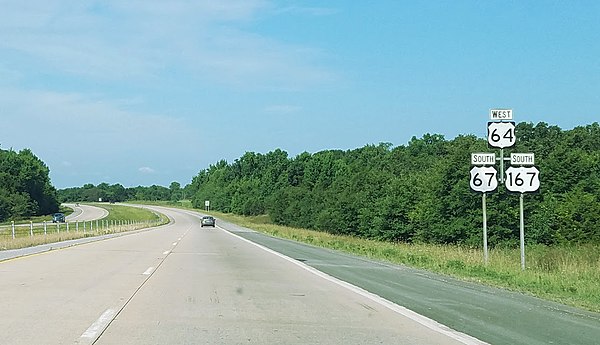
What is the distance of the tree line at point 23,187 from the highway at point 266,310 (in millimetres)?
116785

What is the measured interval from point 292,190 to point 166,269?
9058cm

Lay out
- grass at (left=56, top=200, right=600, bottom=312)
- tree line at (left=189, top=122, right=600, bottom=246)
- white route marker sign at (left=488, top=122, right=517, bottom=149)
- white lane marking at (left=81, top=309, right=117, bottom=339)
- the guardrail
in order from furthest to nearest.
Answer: tree line at (left=189, top=122, right=600, bottom=246) < the guardrail < white route marker sign at (left=488, top=122, right=517, bottom=149) < grass at (left=56, top=200, right=600, bottom=312) < white lane marking at (left=81, top=309, right=117, bottom=339)

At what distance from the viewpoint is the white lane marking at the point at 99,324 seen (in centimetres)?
917

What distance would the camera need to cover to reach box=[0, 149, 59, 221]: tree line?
127 m

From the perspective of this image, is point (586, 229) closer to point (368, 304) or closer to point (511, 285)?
point (511, 285)

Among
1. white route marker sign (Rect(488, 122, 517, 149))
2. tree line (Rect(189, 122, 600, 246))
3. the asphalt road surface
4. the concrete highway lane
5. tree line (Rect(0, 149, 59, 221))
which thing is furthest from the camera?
tree line (Rect(0, 149, 59, 221))

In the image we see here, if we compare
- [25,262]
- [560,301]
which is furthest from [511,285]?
[25,262]

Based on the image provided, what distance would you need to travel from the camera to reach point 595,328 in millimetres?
10297

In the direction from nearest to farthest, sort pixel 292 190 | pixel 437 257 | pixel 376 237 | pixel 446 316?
1. pixel 446 316
2. pixel 437 257
3. pixel 376 237
4. pixel 292 190

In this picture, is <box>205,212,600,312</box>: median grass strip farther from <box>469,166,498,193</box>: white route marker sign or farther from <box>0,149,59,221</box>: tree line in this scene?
<box>0,149,59,221</box>: tree line

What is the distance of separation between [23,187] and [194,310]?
14261 cm

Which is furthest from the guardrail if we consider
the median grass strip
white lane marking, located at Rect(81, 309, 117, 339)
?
white lane marking, located at Rect(81, 309, 117, 339)

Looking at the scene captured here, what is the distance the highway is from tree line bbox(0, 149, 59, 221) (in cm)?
11679

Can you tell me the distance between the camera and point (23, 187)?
14300 cm
